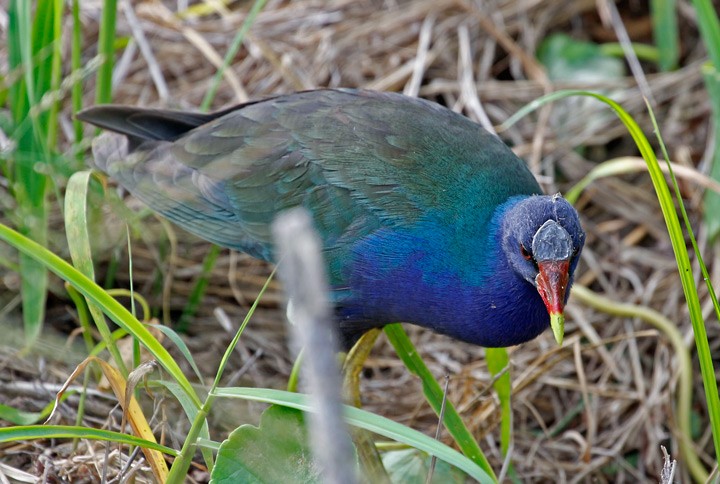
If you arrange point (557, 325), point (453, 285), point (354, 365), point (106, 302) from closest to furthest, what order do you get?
point (106, 302) → point (557, 325) → point (453, 285) → point (354, 365)

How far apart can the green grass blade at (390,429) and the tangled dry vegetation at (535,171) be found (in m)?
0.73

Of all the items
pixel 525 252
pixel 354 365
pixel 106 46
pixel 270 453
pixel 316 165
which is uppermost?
pixel 106 46

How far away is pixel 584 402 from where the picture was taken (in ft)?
9.18

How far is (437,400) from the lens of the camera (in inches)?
84.0

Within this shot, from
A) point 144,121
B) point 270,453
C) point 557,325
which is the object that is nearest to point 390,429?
point 270,453

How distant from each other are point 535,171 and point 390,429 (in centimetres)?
185

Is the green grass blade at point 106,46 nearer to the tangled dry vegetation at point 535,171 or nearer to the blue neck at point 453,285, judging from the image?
the tangled dry vegetation at point 535,171

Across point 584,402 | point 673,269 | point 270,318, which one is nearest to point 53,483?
point 270,318

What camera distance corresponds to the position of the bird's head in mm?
1971

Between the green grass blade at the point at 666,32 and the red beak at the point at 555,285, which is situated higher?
the green grass blade at the point at 666,32

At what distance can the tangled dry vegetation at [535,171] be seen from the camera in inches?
108

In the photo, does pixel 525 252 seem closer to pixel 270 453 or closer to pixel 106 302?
pixel 270 453

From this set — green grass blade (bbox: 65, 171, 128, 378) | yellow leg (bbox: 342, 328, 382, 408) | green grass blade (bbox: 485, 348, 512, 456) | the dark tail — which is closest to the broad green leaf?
green grass blade (bbox: 65, 171, 128, 378)

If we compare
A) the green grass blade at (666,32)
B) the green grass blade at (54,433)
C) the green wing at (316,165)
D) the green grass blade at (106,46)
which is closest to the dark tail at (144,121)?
the green wing at (316,165)
